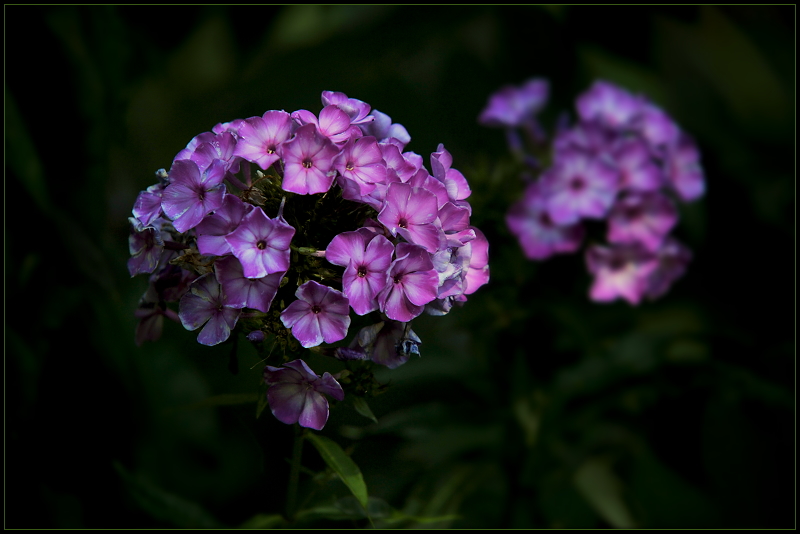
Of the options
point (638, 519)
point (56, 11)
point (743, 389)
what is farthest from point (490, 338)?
point (56, 11)

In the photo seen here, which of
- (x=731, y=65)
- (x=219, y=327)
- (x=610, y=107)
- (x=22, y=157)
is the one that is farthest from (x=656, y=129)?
(x=22, y=157)

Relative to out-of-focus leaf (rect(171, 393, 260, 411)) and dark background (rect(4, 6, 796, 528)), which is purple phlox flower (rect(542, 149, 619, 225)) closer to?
dark background (rect(4, 6, 796, 528))

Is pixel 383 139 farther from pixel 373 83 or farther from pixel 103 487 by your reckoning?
pixel 103 487

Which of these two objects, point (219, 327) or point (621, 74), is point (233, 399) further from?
point (621, 74)

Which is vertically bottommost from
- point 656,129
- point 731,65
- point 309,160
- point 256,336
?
point 731,65

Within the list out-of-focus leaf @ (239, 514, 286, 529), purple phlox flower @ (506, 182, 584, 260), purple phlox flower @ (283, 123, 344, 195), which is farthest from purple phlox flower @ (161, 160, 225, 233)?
purple phlox flower @ (506, 182, 584, 260)

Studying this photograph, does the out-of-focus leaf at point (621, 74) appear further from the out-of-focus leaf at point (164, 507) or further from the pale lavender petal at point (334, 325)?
the out-of-focus leaf at point (164, 507)
